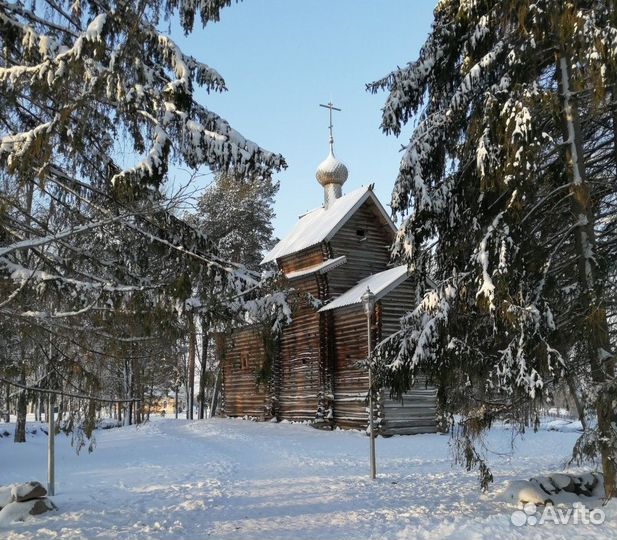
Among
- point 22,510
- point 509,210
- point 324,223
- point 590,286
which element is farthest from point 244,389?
point 590,286

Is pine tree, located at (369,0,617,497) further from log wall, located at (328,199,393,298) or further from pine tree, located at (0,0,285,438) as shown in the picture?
log wall, located at (328,199,393,298)

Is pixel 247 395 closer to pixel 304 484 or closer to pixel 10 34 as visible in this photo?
pixel 304 484

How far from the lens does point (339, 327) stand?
23609mm

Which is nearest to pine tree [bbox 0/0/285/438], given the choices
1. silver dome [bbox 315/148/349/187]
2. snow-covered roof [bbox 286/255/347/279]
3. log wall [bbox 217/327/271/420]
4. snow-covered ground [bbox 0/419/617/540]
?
snow-covered ground [bbox 0/419/617/540]

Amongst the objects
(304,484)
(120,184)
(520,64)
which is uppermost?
(520,64)

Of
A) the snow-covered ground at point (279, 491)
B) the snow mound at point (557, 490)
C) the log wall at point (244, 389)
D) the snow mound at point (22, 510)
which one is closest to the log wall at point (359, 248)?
the log wall at point (244, 389)

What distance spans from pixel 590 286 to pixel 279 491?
6.79 meters

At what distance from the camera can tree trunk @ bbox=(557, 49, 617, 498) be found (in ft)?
24.9

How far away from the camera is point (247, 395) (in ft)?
94.9

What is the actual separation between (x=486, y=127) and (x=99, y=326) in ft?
20.1

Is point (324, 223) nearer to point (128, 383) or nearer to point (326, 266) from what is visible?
point (326, 266)

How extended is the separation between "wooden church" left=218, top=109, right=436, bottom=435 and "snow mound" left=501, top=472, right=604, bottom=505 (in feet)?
38.2

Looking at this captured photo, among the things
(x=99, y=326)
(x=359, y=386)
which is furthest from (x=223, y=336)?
(x=359, y=386)

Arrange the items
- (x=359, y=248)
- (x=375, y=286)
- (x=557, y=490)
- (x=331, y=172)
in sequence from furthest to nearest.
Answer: (x=331, y=172) → (x=359, y=248) → (x=375, y=286) → (x=557, y=490)
